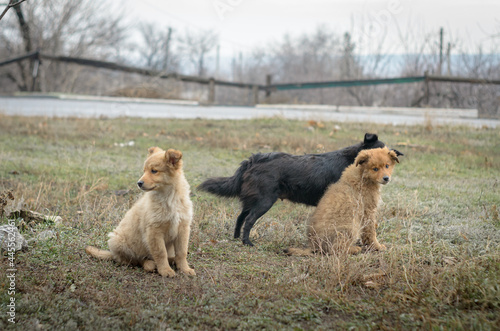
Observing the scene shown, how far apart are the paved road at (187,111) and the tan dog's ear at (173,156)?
13338 millimetres

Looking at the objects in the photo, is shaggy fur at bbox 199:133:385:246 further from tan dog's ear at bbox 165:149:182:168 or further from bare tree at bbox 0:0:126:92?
bare tree at bbox 0:0:126:92

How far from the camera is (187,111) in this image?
20234mm

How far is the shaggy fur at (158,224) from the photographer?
14.3 feet

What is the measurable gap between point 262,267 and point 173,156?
1506 millimetres

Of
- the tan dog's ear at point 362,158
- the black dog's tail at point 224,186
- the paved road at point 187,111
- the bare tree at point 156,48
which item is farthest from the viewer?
the bare tree at point 156,48

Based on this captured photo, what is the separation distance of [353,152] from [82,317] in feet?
13.4

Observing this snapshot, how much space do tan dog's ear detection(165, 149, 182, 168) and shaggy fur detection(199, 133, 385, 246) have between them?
1437mm

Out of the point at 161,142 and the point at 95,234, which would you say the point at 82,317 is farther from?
the point at 161,142

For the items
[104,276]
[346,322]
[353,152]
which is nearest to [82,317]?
[104,276]

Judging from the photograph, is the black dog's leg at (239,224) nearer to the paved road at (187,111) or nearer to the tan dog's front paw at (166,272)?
the tan dog's front paw at (166,272)

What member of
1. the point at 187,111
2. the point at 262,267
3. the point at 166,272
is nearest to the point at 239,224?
the point at 262,267

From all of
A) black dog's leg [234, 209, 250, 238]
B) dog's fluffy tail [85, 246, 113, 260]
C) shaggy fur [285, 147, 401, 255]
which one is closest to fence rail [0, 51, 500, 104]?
shaggy fur [285, 147, 401, 255]

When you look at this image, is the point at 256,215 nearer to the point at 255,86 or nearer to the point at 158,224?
the point at 158,224

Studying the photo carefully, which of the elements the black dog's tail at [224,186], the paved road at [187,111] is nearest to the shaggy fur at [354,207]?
the black dog's tail at [224,186]
